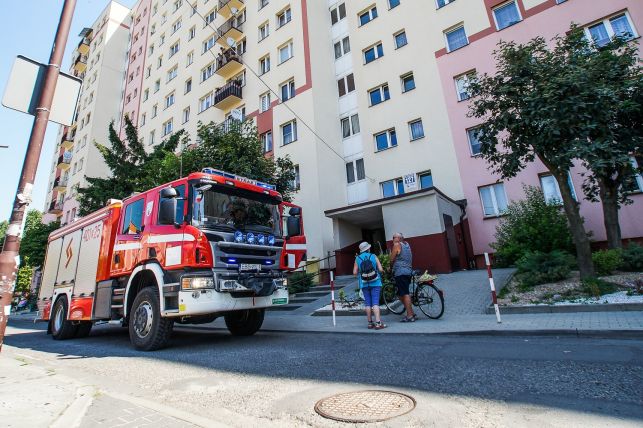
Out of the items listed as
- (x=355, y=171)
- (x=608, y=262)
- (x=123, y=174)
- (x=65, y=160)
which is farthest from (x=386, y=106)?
(x=65, y=160)

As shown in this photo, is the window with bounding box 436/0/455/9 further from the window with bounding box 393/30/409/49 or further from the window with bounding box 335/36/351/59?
the window with bounding box 335/36/351/59

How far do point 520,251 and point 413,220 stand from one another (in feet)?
12.6

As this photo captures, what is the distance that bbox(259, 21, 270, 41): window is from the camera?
23.7 meters

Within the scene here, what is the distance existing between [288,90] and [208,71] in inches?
405

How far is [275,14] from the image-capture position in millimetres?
23141

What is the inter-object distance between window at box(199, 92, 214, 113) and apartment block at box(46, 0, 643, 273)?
130 mm

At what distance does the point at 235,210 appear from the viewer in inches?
268

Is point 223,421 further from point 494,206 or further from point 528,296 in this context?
point 494,206

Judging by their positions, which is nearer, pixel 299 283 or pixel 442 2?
pixel 299 283

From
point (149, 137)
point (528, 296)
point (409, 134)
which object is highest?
point (149, 137)

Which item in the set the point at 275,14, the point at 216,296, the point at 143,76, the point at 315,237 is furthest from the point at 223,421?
the point at 143,76

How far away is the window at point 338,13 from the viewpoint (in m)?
22.5

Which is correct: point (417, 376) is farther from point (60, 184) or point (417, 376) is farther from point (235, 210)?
point (60, 184)

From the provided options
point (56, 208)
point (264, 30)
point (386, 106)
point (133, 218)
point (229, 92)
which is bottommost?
point (133, 218)
